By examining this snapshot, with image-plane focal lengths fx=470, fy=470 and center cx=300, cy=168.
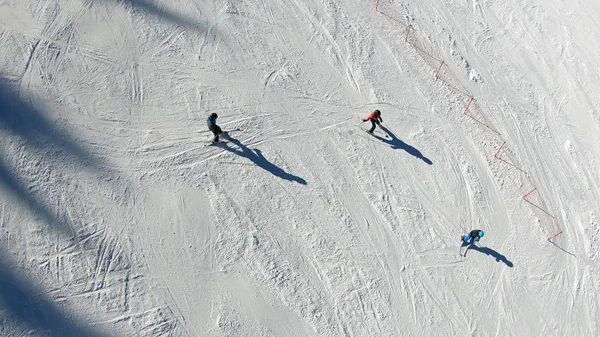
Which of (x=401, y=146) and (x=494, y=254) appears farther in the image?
(x=401, y=146)

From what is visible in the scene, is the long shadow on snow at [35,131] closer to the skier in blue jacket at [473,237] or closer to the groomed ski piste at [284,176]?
the groomed ski piste at [284,176]

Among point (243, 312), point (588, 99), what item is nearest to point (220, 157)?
point (243, 312)

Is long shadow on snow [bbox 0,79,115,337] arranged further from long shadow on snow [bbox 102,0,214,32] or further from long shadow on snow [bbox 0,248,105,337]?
long shadow on snow [bbox 102,0,214,32]

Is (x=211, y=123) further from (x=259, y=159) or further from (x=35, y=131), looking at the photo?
(x=35, y=131)

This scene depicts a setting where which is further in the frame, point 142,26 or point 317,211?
point 142,26

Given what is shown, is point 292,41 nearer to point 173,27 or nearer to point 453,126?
point 173,27

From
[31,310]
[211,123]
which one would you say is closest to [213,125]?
[211,123]
